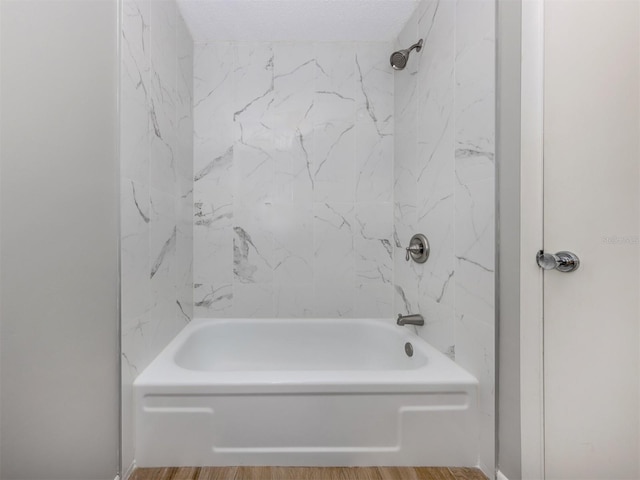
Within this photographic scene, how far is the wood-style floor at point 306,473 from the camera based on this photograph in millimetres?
1198

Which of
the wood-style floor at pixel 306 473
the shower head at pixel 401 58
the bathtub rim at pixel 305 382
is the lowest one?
the wood-style floor at pixel 306 473

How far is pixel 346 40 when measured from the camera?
208 cm

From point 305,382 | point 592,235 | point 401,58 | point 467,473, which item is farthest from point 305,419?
point 401,58

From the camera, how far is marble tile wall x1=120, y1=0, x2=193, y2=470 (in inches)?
47.9

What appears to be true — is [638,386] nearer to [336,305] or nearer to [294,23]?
[336,305]

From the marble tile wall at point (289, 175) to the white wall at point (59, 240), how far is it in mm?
954

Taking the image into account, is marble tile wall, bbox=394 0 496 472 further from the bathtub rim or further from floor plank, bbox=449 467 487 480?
the bathtub rim

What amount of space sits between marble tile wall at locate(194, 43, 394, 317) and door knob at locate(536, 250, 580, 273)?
1174 millimetres

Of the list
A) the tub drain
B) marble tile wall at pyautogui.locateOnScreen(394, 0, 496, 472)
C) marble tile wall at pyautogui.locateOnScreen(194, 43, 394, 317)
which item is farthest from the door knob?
marble tile wall at pyautogui.locateOnScreen(194, 43, 394, 317)

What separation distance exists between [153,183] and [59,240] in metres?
0.63

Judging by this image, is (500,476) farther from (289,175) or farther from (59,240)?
(289,175)

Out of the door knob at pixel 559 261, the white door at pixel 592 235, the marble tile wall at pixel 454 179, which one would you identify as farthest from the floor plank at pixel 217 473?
the door knob at pixel 559 261

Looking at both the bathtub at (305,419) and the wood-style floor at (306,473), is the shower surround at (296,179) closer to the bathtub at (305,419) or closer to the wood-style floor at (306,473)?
the bathtub at (305,419)

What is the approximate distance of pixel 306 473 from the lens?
48.0 inches
